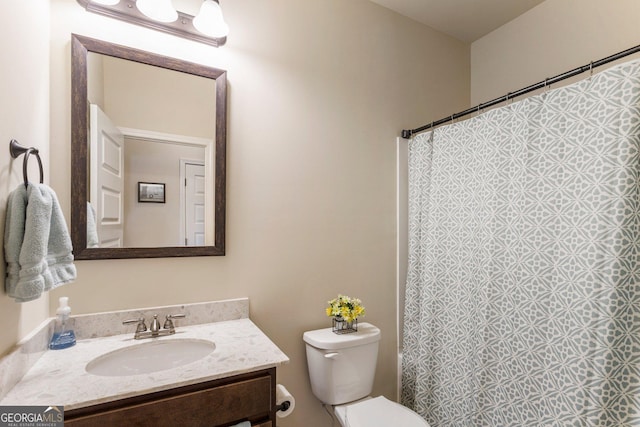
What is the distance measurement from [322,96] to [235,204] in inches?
31.6

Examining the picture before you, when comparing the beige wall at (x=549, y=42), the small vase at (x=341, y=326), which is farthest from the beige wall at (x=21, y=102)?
the beige wall at (x=549, y=42)

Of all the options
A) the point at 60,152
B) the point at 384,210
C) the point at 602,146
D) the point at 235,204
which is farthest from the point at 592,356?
the point at 60,152

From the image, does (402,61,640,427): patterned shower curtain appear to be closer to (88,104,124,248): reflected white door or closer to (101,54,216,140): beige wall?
→ (101,54,216,140): beige wall

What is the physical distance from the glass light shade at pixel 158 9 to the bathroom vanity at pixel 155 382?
1.25 metres

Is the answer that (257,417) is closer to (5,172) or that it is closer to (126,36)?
(5,172)

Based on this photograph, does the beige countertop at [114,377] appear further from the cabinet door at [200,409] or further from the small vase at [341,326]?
the small vase at [341,326]

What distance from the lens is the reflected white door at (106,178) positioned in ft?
4.32

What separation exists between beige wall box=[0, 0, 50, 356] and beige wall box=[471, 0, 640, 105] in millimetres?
2559

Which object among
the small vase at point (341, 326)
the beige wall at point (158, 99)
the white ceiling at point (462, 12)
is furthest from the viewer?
the white ceiling at point (462, 12)

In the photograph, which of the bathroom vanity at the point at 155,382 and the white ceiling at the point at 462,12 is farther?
the white ceiling at the point at 462,12

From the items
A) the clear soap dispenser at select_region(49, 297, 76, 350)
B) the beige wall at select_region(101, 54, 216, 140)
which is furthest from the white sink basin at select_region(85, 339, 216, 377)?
the beige wall at select_region(101, 54, 216, 140)

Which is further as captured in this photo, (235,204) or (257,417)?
(235,204)

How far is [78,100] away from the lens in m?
1.28

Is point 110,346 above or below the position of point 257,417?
above
